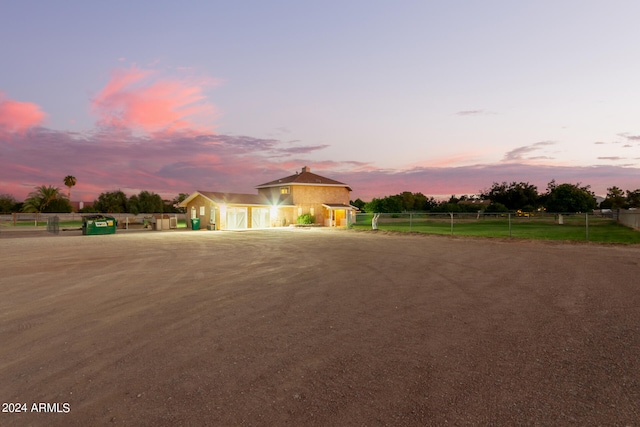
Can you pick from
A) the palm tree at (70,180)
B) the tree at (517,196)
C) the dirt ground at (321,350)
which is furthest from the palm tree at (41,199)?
the tree at (517,196)

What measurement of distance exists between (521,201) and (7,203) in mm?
120556

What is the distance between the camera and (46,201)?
236 feet

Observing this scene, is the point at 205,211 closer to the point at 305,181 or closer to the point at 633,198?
the point at 305,181

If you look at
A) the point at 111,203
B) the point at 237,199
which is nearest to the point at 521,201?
the point at 237,199

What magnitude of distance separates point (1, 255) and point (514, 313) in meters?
19.7

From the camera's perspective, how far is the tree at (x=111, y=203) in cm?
7700

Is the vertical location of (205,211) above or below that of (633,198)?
below

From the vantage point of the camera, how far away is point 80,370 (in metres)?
4.29

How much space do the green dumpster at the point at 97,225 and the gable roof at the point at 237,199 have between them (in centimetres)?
1031

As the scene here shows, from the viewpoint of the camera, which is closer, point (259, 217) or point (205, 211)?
point (205, 211)

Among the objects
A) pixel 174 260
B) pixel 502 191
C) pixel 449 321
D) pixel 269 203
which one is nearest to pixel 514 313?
pixel 449 321

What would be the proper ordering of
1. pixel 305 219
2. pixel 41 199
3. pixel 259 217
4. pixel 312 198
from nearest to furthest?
pixel 259 217 < pixel 305 219 < pixel 312 198 < pixel 41 199

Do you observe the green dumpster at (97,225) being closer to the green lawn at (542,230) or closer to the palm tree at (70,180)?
the green lawn at (542,230)

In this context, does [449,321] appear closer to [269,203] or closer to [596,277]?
[596,277]
